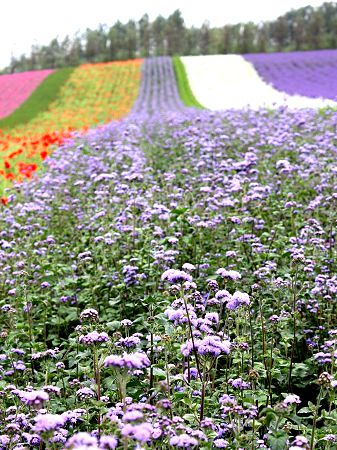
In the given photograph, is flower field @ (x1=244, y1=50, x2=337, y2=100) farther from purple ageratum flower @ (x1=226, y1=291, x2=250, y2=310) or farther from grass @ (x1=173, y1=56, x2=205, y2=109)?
purple ageratum flower @ (x1=226, y1=291, x2=250, y2=310)

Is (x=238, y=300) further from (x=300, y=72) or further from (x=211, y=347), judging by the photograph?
(x=300, y=72)

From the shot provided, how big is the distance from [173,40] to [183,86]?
4561cm

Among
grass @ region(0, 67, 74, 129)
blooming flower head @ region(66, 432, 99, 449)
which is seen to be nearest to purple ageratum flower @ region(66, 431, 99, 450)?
blooming flower head @ region(66, 432, 99, 449)

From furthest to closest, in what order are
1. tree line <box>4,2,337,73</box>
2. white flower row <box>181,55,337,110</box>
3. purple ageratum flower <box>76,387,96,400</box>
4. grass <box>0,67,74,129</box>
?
tree line <box>4,2,337,73</box>
grass <box>0,67,74,129</box>
white flower row <box>181,55,337,110</box>
purple ageratum flower <box>76,387,96,400</box>

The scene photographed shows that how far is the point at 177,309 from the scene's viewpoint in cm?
441

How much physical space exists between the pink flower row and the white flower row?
37.6ft

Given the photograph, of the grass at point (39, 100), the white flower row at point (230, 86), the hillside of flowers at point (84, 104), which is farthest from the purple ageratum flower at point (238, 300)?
the grass at point (39, 100)

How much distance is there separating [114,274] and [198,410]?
9.11ft

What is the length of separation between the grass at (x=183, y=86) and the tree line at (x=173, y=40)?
26493 mm

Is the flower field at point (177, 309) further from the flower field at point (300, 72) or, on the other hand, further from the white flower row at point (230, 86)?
the flower field at point (300, 72)

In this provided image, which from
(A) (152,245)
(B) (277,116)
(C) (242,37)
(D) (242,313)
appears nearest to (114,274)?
A: (A) (152,245)

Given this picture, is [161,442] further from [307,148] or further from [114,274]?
[307,148]

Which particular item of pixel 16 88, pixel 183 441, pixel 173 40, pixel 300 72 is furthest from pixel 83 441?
pixel 173 40

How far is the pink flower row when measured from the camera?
38175 millimetres
